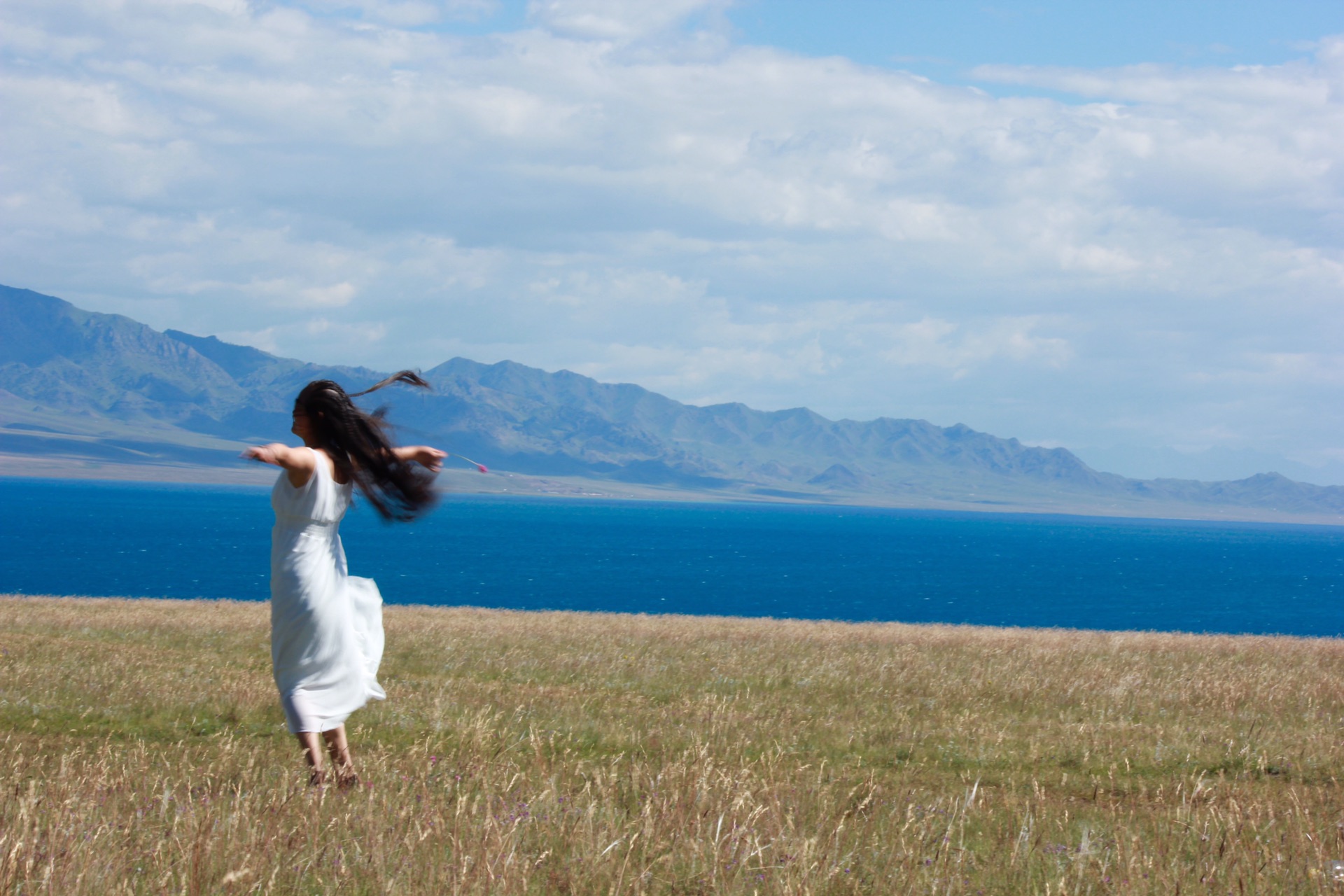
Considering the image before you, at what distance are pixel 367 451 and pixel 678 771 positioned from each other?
9.30 ft

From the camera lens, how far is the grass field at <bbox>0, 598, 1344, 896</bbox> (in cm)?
498

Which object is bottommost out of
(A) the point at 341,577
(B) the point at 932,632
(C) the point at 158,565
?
(C) the point at 158,565

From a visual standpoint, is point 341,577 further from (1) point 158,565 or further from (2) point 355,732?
(1) point 158,565

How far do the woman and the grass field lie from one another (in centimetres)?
46

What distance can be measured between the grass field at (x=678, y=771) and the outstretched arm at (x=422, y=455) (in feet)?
6.61

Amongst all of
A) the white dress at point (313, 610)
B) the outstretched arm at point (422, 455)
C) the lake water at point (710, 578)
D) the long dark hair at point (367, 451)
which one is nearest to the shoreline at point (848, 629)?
the outstretched arm at point (422, 455)

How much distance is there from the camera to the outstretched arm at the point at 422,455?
7.15 m

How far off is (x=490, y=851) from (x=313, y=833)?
97cm

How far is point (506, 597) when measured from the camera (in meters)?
91.2

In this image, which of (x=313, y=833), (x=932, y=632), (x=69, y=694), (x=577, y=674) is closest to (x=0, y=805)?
(x=313, y=833)

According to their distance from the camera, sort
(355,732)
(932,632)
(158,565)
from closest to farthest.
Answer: (355,732) < (932,632) < (158,565)

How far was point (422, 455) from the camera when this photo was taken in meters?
7.28

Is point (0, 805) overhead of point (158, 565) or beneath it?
overhead

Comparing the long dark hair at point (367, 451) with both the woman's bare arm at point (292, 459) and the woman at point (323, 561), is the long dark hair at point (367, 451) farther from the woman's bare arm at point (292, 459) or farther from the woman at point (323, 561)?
the woman's bare arm at point (292, 459)
